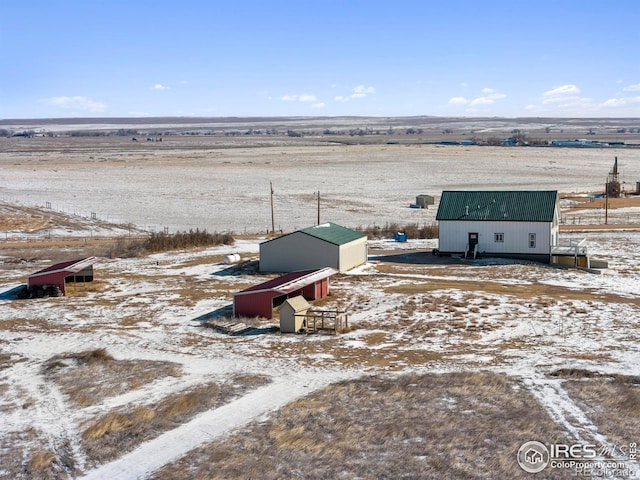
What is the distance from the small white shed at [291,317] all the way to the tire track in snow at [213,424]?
5.39 metres

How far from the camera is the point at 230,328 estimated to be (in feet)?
112

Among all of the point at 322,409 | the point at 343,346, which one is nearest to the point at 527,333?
the point at 343,346

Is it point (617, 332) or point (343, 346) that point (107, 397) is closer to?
point (343, 346)

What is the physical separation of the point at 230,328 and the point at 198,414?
10142mm

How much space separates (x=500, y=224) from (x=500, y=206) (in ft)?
4.00

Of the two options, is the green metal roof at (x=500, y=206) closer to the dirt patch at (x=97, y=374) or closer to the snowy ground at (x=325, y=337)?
the snowy ground at (x=325, y=337)

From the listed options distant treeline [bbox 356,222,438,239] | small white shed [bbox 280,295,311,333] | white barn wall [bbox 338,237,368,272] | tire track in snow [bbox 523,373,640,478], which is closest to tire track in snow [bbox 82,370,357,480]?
small white shed [bbox 280,295,311,333]

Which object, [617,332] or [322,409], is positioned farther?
[617,332]

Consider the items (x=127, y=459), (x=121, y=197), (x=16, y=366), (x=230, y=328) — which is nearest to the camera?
(x=127, y=459)

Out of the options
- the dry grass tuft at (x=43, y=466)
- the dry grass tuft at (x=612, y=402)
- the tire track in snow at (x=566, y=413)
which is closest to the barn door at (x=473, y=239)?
the tire track in snow at (x=566, y=413)

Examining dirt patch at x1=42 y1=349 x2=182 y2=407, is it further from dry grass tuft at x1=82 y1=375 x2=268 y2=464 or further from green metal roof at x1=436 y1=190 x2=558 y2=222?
green metal roof at x1=436 y1=190 x2=558 y2=222

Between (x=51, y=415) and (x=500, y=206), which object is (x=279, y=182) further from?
(x=51, y=415)

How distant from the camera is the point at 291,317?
109 ft

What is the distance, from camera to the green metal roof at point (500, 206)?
48.5 metres
